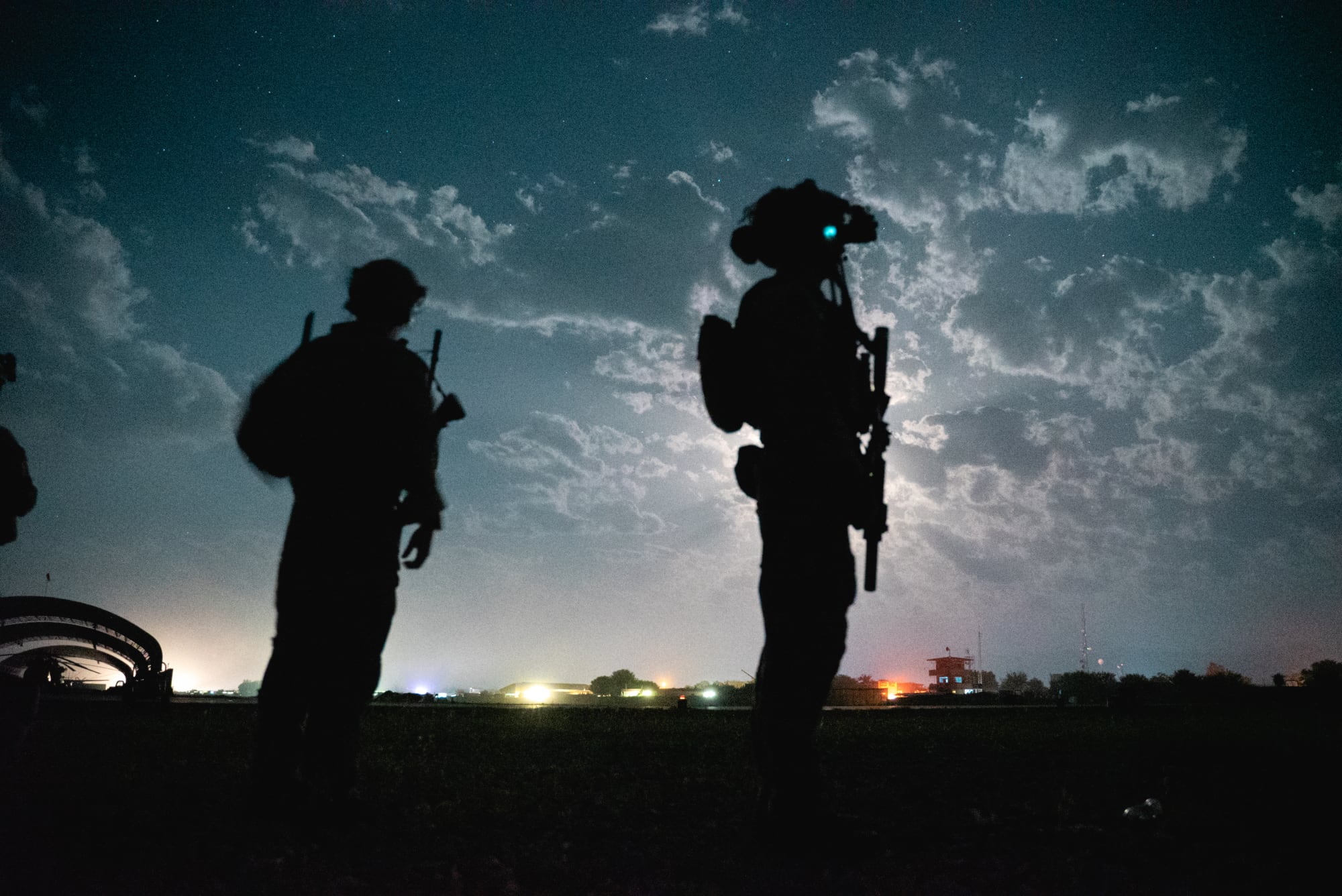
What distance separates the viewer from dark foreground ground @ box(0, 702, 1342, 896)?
2121mm

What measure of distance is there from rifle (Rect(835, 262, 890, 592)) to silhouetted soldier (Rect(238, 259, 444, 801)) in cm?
196

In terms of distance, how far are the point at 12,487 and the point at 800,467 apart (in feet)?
11.2

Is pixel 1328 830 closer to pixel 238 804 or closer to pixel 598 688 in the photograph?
pixel 238 804

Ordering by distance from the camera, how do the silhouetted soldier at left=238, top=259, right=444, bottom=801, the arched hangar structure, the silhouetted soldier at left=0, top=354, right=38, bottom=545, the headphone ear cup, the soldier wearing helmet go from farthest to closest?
the arched hangar structure, the headphone ear cup, the silhouetted soldier at left=0, top=354, right=38, bottom=545, the silhouetted soldier at left=238, top=259, right=444, bottom=801, the soldier wearing helmet

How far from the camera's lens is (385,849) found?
2.46 metres

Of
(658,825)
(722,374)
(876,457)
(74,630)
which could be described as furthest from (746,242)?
(74,630)

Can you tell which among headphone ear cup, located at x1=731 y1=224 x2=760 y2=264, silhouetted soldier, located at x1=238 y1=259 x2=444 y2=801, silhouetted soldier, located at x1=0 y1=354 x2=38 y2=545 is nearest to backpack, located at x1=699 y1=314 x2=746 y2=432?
headphone ear cup, located at x1=731 y1=224 x2=760 y2=264

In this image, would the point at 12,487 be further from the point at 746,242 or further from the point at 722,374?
the point at 746,242

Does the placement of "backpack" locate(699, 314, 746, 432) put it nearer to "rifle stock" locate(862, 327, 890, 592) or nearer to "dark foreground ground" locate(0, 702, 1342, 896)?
"rifle stock" locate(862, 327, 890, 592)

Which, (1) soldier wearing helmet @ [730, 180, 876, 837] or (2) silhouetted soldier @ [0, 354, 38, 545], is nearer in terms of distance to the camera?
(1) soldier wearing helmet @ [730, 180, 876, 837]

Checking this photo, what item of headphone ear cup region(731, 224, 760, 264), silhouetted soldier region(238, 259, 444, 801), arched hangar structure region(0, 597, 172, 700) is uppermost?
headphone ear cup region(731, 224, 760, 264)

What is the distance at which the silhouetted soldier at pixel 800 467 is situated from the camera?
2.70m

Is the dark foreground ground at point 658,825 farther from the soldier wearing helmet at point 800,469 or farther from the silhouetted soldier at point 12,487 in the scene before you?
the silhouetted soldier at point 12,487

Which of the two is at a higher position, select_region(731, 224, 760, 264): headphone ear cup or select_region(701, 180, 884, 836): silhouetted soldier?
select_region(731, 224, 760, 264): headphone ear cup
